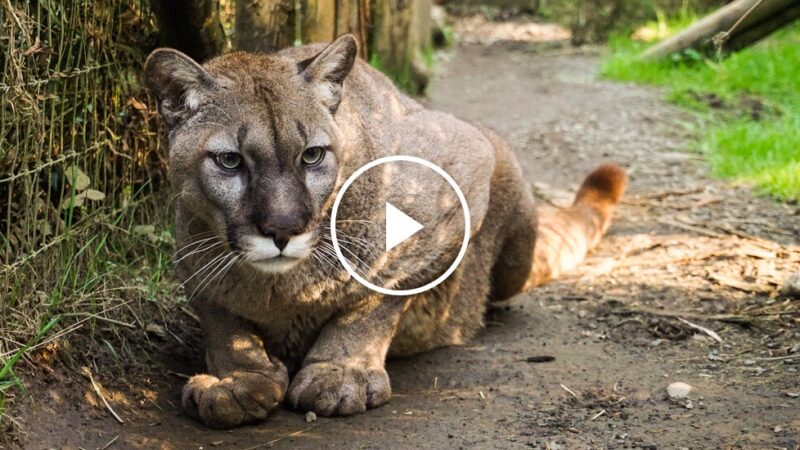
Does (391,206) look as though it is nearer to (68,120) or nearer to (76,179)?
(76,179)

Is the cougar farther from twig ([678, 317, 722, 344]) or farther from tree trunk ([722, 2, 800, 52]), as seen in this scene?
tree trunk ([722, 2, 800, 52])

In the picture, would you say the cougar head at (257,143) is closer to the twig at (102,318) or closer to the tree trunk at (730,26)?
the twig at (102,318)

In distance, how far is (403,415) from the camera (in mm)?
4531

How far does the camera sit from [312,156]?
425 cm

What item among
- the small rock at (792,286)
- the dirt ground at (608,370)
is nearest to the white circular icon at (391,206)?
the dirt ground at (608,370)

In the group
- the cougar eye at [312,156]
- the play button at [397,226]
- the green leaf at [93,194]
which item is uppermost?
the cougar eye at [312,156]

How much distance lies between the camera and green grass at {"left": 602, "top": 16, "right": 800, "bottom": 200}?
7.93 m

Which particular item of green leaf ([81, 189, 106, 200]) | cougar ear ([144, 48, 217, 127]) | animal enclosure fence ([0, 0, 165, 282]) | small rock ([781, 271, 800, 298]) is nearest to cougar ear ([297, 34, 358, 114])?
cougar ear ([144, 48, 217, 127])

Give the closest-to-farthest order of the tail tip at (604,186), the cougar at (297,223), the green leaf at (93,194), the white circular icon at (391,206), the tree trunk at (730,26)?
the cougar at (297,223), the white circular icon at (391,206), the green leaf at (93,194), the tail tip at (604,186), the tree trunk at (730,26)

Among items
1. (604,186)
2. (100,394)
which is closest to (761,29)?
(604,186)

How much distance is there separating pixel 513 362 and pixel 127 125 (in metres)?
2.17

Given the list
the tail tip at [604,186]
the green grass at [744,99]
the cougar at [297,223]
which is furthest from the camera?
the green grass at [744,99]

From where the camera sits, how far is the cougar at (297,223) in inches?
163

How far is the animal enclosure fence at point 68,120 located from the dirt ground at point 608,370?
2.28ft
